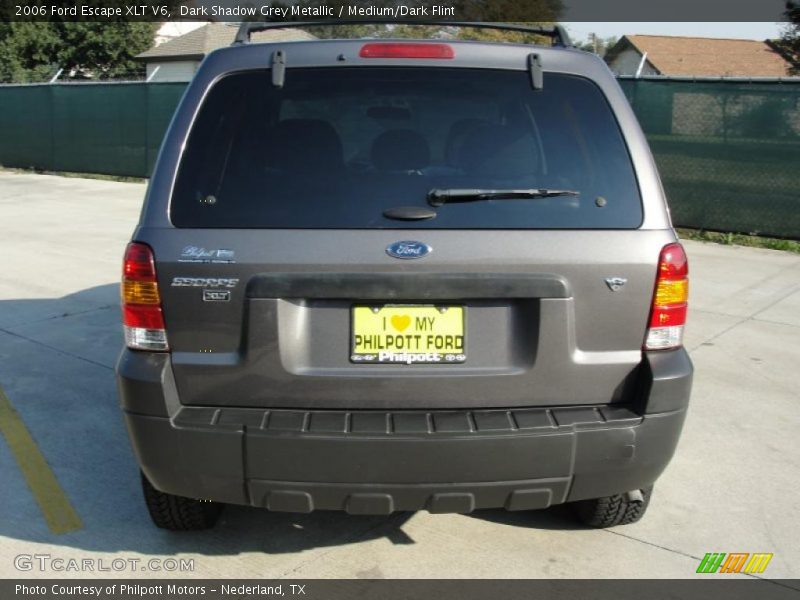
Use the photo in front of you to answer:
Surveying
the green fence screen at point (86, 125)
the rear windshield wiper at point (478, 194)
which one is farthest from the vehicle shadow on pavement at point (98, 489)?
the green fence screen at point (86, 125)

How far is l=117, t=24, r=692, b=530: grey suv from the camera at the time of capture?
2920mm

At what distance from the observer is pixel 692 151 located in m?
11.5

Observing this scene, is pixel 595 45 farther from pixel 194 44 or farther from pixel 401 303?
pixel 194 44

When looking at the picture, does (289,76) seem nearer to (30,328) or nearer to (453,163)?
(453,163)

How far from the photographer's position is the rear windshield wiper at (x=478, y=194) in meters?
2.97

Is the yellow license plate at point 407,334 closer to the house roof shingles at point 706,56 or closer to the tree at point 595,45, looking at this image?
the tree at point 595,45

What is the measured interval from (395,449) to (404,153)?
3.39ft

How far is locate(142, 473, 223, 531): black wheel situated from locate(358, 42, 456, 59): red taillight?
1.83 m

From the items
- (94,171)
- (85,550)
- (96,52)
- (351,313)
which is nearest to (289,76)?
(351,313)

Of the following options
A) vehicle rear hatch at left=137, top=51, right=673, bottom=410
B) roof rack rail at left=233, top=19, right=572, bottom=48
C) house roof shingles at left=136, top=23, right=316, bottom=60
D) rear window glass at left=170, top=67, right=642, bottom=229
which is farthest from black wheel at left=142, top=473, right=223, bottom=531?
house roof shingles at left=136, top=23, right=316, bottom=60

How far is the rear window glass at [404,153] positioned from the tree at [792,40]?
101 ft

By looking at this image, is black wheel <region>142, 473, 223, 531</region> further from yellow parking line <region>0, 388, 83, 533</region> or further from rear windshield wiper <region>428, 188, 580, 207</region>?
rear windshield wiper <region>428, 188, 580, 207</region>

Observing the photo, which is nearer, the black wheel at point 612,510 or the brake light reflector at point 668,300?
the brake light reflector at point 668,300
